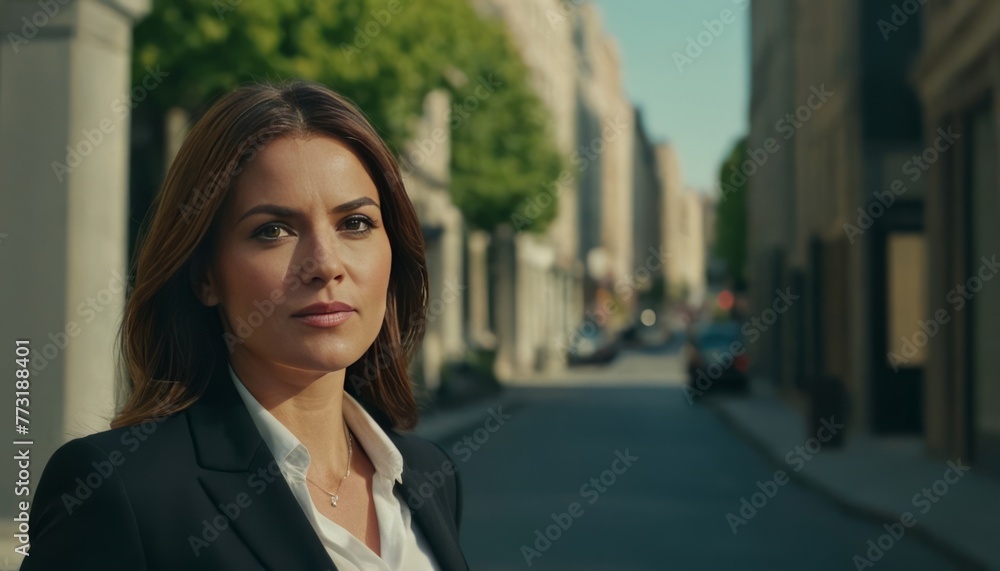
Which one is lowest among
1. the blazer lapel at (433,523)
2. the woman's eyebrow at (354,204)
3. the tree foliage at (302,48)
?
the blazer lapel at (433,523)

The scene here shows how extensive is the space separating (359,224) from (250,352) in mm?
238

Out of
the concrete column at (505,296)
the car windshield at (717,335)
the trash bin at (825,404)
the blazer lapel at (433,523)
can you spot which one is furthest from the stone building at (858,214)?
the concrete column at (505,296)

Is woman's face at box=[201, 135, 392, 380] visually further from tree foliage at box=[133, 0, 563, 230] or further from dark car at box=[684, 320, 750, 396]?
dark car at box=[684, 320, 750, 396]

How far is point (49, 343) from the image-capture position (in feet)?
31.2

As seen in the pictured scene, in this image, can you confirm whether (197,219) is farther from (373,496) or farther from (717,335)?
(717,335)

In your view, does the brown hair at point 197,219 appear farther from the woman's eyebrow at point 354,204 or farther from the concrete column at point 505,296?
the concrete column at point 505,296

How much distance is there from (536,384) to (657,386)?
3.85 metres

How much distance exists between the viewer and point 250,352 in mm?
2146

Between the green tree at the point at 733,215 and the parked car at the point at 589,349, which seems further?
the green tree at the point at 733,215

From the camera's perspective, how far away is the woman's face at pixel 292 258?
2062 mm

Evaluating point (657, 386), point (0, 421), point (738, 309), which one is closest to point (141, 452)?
point (0, 421)

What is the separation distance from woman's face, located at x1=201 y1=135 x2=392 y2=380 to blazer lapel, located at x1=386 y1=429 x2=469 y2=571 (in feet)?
1.19

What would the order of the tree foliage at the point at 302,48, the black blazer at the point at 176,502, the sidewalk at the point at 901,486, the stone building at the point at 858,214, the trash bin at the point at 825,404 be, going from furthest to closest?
the stone building at the point at 858,214, the trash bin at the point at 825,404, the tree foliage at the point at 302,48, the sidewalk at the point at 901,486, the black blazer at the point at 176,502

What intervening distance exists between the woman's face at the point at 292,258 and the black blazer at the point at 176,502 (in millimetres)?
131
